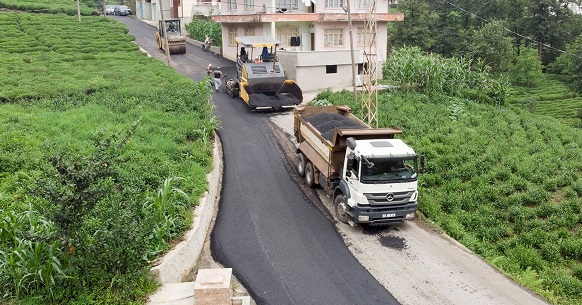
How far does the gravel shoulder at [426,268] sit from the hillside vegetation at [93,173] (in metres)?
4.78

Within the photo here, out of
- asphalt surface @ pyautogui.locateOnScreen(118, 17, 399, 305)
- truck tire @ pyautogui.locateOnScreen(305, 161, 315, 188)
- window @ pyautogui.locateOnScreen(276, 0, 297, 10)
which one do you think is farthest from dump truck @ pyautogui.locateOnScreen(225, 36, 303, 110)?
window @ pyautogui.locateOnScreen(276, 0, 297, 10)

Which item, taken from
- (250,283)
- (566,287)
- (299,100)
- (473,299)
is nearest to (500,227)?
(566,287)

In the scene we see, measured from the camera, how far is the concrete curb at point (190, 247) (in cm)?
1084

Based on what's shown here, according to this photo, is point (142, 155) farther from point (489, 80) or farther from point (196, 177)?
point (489, 80)

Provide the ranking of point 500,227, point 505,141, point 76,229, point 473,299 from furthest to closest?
point 505,141, point 500,227, point 473,299, point 76,229

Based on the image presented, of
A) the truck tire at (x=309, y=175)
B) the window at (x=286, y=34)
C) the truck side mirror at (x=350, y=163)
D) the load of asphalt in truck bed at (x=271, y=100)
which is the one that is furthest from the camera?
the window at (x=286, y=34)

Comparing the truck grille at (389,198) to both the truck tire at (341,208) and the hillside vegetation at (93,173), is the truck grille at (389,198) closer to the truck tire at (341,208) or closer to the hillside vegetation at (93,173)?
the truck tire at (341,208)

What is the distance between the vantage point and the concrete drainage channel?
381 inches

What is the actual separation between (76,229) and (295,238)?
600cm

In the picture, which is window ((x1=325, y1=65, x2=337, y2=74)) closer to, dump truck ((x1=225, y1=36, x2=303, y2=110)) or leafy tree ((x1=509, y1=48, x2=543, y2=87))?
dump truck ((x1=225, y1=36, x2=303, y2=110))

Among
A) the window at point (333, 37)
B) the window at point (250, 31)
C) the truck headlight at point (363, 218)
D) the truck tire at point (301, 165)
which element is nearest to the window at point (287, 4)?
the window at point (250, 31)

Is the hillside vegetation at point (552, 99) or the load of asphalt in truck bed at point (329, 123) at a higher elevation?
the load of asphalt in truck bed at point (329, 123)

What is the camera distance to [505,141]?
Answer: 70.5 ft

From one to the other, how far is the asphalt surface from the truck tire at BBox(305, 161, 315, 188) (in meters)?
0.41
